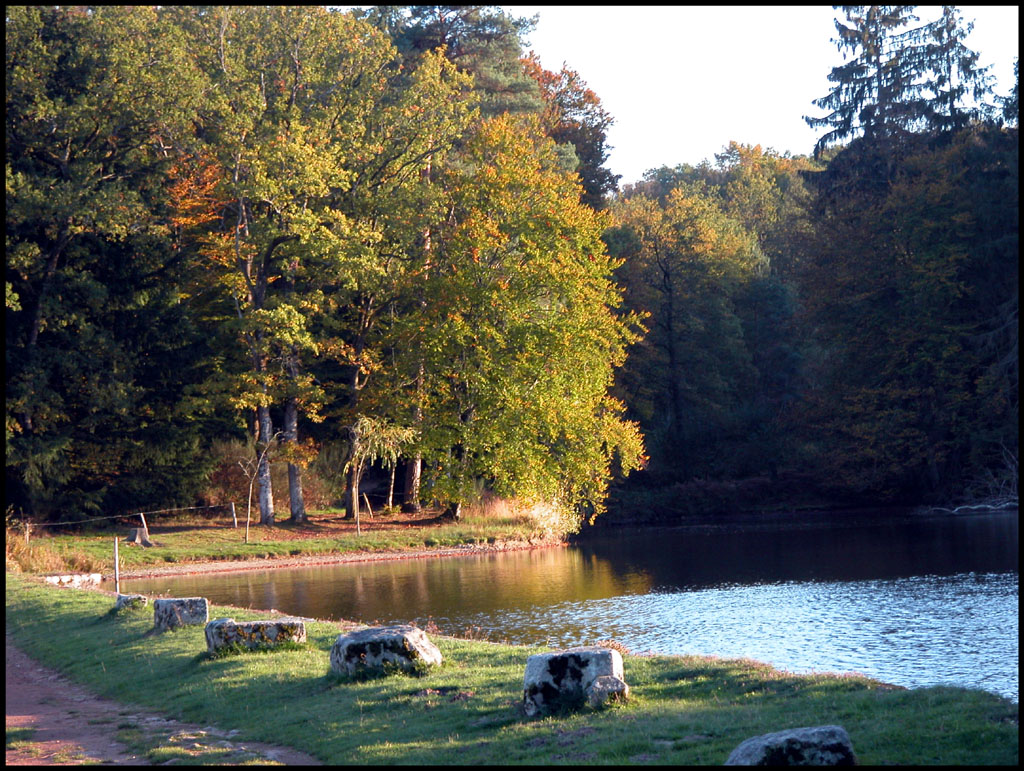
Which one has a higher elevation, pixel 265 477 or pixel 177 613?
pixel 265 477

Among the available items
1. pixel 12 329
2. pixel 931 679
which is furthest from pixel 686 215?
pixel 931 679

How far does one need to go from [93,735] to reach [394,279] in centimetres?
3114

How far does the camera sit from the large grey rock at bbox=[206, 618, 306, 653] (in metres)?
13.9

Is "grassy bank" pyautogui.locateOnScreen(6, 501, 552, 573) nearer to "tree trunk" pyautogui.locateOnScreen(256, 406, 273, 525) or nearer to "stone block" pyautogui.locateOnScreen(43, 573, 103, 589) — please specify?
"tree trunk" pyautogui.locateOnScreen(256, 406, 273, 525)

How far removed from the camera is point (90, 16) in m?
34.2

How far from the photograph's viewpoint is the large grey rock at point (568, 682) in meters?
9.88

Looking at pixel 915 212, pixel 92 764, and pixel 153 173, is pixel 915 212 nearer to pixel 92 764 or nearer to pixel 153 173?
pixel 153 173

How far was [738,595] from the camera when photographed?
78.9 ft

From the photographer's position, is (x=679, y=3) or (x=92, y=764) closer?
(x=679, y=3)

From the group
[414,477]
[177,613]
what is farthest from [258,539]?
[177,613]

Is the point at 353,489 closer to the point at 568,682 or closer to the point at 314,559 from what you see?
the point at 314,559

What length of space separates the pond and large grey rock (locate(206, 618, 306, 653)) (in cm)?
509

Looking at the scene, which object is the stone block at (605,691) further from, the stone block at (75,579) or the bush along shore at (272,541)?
the bush along shore at (272,541)

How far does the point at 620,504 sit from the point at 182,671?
3902cm
